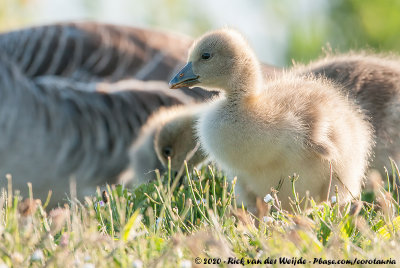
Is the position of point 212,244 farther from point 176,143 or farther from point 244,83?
point 176,143

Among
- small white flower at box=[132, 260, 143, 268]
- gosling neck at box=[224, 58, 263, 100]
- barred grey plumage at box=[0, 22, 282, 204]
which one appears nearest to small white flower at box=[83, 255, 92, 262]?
small white flower at box=[132, 260, 143, 268]

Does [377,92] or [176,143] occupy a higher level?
[377,92]

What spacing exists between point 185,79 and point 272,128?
1.61 feet

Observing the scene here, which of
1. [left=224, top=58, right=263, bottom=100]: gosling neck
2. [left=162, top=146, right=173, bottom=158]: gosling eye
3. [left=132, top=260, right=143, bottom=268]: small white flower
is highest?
[left=224, top=58, right=263, bottom=100]: gosling neck

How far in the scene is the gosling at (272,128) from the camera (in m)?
2.93

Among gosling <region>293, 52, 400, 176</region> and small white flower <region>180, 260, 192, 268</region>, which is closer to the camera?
small white flower <region>180, 260, 192, 268</region>

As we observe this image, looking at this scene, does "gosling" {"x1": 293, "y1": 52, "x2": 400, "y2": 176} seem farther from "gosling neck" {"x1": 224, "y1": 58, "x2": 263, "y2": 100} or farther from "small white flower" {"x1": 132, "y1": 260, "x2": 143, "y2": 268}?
"small white flower" {"x1": 132, "y1": 260, "x2": 143, "y2": 268}

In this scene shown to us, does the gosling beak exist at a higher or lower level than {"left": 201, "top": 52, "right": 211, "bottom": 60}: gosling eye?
lower

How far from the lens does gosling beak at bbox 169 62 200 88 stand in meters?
3.16

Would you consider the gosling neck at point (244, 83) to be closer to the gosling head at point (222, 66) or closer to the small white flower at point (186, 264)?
the gosling head at point (222, 66)

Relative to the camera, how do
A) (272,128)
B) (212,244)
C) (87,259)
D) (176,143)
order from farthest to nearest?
(176,143)
(272,128)
(87,259)
(212,244)

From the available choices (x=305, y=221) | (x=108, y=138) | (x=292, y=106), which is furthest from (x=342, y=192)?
(x=108, y=138)

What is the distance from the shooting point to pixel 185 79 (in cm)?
316

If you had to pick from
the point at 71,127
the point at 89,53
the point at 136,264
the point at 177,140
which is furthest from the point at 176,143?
the point at 136,264
